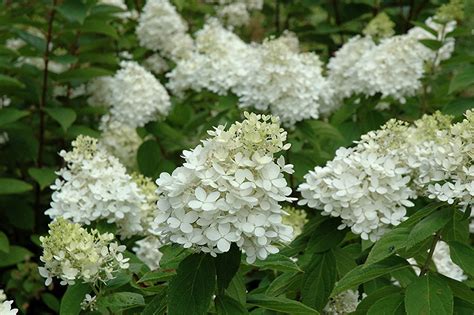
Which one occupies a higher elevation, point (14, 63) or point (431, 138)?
point (431, 138)

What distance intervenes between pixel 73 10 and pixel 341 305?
2329 mm

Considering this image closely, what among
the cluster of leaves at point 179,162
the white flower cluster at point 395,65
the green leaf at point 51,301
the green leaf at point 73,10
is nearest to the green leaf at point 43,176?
the cluster of leaves at point 179,162

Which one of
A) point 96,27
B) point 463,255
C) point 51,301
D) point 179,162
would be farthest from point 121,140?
point 463,255

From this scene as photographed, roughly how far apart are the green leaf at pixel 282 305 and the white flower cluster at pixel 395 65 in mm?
2191

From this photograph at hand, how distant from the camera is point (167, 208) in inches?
80.6

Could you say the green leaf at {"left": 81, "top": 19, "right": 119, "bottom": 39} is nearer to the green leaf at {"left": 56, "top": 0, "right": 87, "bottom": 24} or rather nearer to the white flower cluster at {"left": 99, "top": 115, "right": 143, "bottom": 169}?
the green leaf at {"left": 56, "top": 0, "right": 87, "bottom": 24}

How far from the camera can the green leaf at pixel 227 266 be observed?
206cm

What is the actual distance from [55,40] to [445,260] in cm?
258

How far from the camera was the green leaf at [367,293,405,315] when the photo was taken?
2.26m

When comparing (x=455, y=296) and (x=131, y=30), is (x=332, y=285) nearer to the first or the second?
(x=455, y=296)

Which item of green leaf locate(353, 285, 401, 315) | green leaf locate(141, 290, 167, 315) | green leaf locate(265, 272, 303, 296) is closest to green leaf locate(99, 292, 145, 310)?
green leaf locate(141, 290, 167, 315)

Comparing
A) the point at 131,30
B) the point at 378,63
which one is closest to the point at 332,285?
the point at 378,63

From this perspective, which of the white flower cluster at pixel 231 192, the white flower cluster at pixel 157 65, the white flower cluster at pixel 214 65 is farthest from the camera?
the white flower cluster at pixel 157 65

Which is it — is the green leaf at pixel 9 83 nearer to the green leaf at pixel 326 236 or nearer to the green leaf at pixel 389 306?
the green leaf at pixel 326 236
